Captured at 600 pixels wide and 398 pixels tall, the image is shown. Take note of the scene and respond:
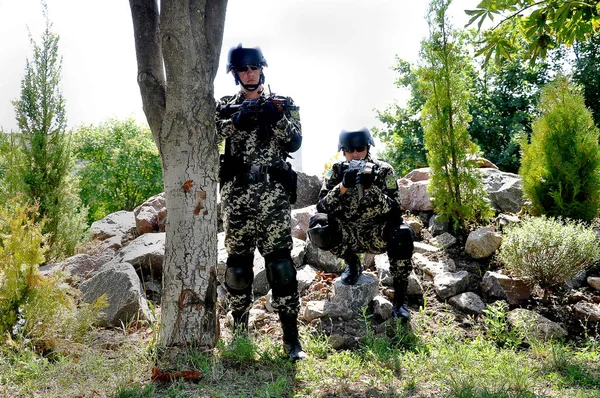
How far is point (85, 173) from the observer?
14.4 meters

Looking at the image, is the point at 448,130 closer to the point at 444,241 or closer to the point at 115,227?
the point at 444,241

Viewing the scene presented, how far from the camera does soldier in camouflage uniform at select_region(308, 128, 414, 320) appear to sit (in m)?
4.21

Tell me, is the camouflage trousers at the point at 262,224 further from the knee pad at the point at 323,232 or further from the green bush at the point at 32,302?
the green bush at the point at 32,302

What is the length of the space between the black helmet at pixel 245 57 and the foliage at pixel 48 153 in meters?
4.78

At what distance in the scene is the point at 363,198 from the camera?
14.3ft

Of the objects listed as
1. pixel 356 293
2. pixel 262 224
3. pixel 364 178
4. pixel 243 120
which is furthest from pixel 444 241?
pixel 243 120

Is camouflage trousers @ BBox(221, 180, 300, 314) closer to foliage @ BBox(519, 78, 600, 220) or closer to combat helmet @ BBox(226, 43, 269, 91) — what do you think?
combat helmet @ BBox(226, 43, 269, 91)

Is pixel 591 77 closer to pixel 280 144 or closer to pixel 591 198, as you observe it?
pixel 591 198

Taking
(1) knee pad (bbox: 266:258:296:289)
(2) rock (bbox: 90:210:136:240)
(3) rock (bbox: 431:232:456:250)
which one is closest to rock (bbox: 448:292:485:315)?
(3) rock (bbox: 431:232:456:250)

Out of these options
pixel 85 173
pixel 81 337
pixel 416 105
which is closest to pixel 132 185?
pixel 85 173

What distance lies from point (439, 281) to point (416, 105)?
11.5 meters

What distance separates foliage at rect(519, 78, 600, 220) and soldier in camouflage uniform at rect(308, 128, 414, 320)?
2789 mm

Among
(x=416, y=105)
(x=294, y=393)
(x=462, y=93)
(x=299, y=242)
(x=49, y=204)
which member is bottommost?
(x=294, y=393)

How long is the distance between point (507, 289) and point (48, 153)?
21.4ft
